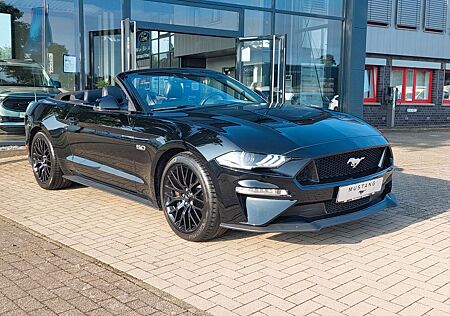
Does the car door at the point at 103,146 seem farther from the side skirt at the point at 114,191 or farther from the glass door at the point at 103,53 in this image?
the glass door at the point at 103,53

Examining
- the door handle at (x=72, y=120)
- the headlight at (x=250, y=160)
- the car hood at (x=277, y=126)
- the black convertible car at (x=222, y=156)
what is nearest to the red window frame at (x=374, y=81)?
the black convertible car at (x=222, y=156)

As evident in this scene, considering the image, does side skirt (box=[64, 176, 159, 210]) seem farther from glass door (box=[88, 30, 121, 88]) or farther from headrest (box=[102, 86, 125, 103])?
glass door (box=[88, 30, 121, 88])

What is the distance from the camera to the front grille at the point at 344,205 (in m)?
3.92

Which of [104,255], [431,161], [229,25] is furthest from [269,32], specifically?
[104,255]

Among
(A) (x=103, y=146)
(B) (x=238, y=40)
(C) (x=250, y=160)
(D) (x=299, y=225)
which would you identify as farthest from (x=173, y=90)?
(B) (x=238, y=40)

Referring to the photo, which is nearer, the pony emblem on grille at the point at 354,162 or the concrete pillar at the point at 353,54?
the pony emblem on grille at the point at 354,162

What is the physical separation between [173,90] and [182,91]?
94mm

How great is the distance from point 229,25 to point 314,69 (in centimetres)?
291

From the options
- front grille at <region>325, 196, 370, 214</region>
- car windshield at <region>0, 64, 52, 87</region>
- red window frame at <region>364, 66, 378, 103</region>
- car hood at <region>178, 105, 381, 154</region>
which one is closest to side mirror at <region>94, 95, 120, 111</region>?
car hood at <region>178, 105, 381, 154</region>

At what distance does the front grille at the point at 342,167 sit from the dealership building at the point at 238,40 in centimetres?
677

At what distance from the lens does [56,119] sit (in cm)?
609

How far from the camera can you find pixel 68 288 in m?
3.29

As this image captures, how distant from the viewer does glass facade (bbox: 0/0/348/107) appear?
10.5 meters

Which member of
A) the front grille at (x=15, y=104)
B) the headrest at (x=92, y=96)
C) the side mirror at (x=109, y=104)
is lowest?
the front grille at (x=15, y=104)
